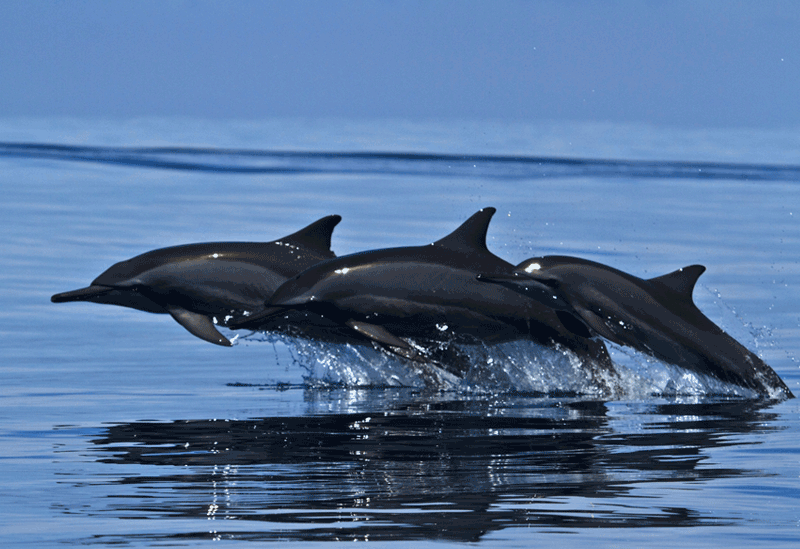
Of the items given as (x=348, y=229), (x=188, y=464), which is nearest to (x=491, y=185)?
(x=348, y=229)

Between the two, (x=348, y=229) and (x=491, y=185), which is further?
(x=491, y=185)

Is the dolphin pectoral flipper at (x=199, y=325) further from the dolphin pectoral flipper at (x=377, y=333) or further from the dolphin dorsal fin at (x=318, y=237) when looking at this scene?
the dolphin pectoral flipper at (x=377, y=333)

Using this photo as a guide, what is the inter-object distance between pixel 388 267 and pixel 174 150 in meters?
59.6

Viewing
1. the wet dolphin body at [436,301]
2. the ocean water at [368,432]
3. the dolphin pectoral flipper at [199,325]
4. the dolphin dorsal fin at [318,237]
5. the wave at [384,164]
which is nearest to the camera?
the ocean water at [368,432]

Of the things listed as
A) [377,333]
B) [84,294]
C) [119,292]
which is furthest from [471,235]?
[84,294]

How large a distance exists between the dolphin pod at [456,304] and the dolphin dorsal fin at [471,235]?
10 millimetres

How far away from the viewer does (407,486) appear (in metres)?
9.03

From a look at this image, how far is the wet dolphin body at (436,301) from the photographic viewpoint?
14312 mm

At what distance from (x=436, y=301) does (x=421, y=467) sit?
15.3 feet

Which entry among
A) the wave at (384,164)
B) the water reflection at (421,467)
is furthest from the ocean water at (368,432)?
the wave at (384,164)

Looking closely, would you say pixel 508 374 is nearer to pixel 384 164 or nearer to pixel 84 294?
pixel 84 294

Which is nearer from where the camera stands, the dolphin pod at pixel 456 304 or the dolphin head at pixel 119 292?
the dolphin pod at pixel 456 304

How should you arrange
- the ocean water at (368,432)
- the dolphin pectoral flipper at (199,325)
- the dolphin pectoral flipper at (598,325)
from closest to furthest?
the ocean water at (368,432)
the dolphin pectoral flipper at (598,325)
the dolphin pectoral flipper at (199,325)

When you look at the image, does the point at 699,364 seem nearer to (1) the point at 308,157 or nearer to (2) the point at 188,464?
(2) the point at 188,464
